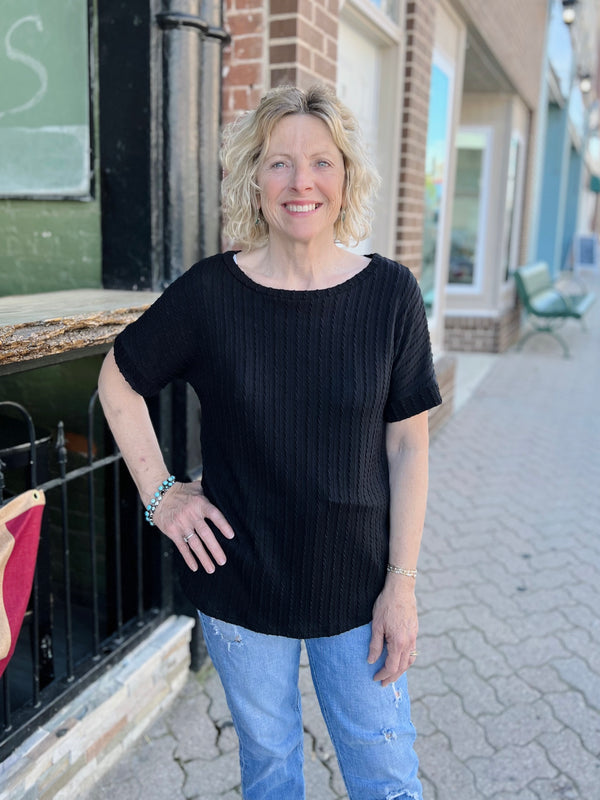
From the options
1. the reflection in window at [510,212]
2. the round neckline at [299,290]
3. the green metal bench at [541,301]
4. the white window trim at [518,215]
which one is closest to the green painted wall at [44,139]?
the round neckline at [299,290]

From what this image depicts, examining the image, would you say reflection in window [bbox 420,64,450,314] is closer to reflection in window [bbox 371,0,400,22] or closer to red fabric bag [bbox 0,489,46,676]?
reflection in window [bbox 371,0,400,22]

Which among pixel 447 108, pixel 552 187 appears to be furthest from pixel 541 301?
pixel 552 187

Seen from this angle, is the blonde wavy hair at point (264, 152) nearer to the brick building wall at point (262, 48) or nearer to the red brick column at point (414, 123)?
the brick building wall at point (262, 48)

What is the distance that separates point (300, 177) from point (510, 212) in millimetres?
8935

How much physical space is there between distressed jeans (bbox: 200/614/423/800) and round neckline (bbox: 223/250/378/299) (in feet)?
2.46

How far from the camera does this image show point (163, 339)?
5.18ft

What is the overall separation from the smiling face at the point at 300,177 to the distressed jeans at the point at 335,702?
90 cm

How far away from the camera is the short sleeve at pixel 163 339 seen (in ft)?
5.15

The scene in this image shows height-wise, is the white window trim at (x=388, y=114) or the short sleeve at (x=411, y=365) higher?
the white window trim at (x=388, y=114)

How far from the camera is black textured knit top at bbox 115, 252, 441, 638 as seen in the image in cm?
149

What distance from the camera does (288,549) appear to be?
1.55 m

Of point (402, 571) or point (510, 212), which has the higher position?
point (510, 212)

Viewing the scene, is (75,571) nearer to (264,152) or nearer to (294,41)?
(264,152)

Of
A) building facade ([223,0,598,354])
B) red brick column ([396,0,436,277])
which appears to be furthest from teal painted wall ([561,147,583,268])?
red brick column ([396,0,436,277])
